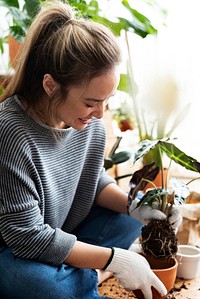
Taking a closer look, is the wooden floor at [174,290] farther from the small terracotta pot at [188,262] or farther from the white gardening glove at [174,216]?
the white gardening glove at [174,216]

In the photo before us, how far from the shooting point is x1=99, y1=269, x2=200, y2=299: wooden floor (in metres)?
1.61

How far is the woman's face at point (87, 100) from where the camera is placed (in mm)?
1336

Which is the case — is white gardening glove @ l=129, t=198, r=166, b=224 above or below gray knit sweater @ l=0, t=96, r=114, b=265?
below

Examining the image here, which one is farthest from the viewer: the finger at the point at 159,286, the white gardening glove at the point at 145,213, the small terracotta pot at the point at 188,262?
the small terracotta pot at the point at 188,262

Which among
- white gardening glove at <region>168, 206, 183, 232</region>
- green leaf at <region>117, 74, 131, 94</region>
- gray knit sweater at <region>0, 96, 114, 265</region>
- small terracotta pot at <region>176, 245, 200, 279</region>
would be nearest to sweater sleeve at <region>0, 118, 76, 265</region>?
gray knit sweater at <region>0, 96, 114, 265</region>

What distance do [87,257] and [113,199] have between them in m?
0.34

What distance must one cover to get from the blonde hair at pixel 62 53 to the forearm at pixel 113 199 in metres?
0.44

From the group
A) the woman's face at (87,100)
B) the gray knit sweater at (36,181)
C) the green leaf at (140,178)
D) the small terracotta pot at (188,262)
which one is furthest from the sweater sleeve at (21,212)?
the small terracotta pot at (188,262)

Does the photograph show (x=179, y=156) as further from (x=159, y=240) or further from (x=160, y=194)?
(x=159, y=240)

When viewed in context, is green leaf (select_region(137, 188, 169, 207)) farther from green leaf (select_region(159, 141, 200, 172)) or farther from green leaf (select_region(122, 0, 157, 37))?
green leaf (select_region(122, 0, 157, 37))

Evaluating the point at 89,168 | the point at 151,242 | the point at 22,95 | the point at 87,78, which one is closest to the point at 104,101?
the point at 87,78

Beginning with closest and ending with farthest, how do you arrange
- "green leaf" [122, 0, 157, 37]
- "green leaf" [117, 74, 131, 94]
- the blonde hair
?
the blonde hair → "green leaf" [122, 0, 157, 37] → "green leaf" [117, 74, 131, 94]

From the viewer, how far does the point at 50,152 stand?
1481 millimetres

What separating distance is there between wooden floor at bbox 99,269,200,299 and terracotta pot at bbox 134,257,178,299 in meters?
0.08
